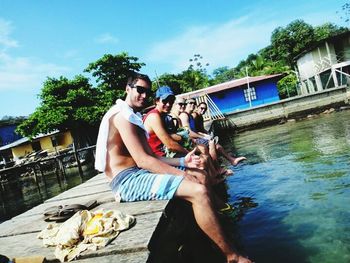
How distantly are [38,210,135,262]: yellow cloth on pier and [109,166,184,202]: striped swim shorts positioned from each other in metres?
0.45

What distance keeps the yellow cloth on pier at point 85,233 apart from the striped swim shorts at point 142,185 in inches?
17.6

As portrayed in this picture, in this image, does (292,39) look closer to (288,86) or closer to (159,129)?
(288,86)

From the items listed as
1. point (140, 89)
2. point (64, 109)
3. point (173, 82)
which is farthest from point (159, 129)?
point (173, 82)

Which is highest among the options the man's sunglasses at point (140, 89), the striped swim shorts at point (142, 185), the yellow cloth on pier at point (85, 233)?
the man's sunglasses at point (140, 89)

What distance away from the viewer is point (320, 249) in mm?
3779

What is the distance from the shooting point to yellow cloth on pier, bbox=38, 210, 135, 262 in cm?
259

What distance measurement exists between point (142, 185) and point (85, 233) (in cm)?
86

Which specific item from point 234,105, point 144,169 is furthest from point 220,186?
point 234,105

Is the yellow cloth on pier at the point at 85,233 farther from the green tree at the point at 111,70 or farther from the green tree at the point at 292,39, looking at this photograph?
the green tree at the point at 292,39

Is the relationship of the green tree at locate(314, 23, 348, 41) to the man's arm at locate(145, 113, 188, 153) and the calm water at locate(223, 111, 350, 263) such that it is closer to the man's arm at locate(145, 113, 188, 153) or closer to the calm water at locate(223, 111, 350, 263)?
the calm water at locate(223, 111, 350, 263)

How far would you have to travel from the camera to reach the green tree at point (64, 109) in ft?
98.3

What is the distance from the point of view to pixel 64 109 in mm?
30000

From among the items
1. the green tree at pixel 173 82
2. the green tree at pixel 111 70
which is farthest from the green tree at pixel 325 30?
the green tree at pixel 111 70

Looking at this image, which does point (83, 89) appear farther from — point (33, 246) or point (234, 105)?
point (33, 246)
